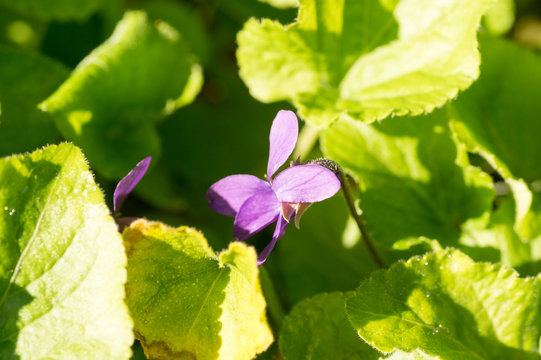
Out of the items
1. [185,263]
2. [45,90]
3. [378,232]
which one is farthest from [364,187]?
[45,90]

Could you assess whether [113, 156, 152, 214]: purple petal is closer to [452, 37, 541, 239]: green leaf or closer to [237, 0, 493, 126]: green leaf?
[237, 0, 493, 126]: green leaf

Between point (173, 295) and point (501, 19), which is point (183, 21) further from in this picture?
point (173, 295)

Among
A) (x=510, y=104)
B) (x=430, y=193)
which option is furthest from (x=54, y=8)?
(x=510, y=104)

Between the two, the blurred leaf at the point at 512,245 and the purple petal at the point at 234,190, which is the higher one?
the purple petal at the point at 234,190

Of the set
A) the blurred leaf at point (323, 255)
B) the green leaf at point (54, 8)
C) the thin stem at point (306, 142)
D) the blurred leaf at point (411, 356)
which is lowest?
the blurred leaf at point (323, 255)

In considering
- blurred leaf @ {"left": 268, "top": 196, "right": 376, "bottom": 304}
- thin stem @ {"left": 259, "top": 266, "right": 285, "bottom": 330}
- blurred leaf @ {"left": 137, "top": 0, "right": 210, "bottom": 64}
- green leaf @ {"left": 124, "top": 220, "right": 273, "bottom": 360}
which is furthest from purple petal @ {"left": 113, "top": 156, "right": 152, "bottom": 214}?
blurred leaf @ {"left": 137, "top": 0, "right": 210, "bottom": 64}

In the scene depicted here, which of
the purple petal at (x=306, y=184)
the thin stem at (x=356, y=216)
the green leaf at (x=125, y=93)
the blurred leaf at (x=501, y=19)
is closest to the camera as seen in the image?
the purple petal at (x=306, y=184)

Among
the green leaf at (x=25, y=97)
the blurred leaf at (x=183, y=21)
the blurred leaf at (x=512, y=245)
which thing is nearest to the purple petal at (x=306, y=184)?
the blurred leaf at (x=512, y=245)

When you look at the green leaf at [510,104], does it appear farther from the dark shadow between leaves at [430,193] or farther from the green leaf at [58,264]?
the green leaf at [58,264]
